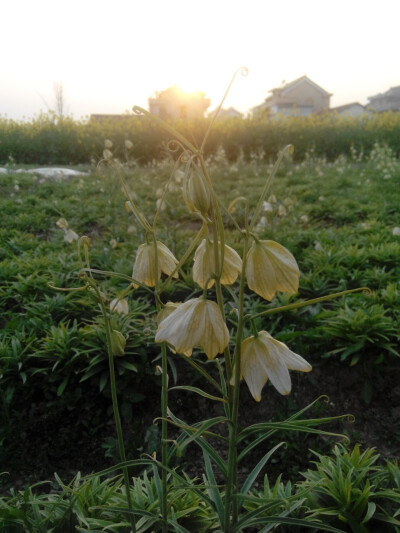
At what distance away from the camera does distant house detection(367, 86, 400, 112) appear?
1788 inches

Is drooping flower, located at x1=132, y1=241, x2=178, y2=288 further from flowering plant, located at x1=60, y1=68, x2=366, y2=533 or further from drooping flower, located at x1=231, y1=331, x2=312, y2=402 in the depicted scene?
drooping flower, located at x1=231, y1=331, x2=312, y2=402

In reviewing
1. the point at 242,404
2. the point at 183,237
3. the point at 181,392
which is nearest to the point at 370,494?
the point at 242,404

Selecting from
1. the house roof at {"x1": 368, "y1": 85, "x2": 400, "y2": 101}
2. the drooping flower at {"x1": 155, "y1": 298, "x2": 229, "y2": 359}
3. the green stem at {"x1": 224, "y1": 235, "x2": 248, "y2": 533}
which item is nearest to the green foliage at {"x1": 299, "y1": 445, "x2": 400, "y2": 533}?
the green stem at {"x1": 224, "y1": 235, "x2": 248, "y2": 533}

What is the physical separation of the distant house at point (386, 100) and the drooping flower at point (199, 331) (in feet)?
162

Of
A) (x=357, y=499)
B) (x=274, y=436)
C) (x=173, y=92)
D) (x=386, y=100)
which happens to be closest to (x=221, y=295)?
(x=357, y=499)

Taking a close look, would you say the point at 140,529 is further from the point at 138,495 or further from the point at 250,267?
the point at 250,267

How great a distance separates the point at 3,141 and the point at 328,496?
1243cm

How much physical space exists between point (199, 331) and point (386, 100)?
171 ft

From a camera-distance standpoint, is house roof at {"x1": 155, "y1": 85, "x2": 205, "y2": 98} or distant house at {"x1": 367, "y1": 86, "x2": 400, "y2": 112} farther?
distant house at {"x1": 367, "y1": 86, "x2": 400, "y2": 112}

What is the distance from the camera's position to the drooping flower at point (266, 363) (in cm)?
82

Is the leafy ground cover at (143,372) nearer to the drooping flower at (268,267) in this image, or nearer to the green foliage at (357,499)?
the green foliage at (357,499)

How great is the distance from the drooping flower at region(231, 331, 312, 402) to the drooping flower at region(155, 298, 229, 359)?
0.10 m

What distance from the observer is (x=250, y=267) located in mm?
775

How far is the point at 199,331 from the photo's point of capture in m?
0.75
